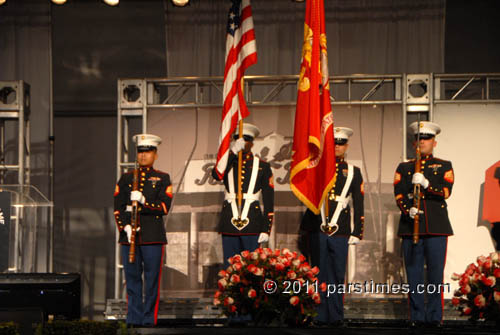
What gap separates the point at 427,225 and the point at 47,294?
295 centimetres

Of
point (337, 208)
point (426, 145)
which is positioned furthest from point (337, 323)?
point (426, 145)

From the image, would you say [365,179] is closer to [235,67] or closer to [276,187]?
[276,187]

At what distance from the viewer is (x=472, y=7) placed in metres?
8.34

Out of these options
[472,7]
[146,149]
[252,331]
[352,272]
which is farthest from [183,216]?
[472,7]

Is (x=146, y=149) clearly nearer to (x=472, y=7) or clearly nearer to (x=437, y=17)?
(x=437, y=17)

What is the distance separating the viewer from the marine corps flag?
17.9ft

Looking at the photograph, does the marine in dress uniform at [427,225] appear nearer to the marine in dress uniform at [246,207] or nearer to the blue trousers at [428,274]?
the blue trousers at [428,274]

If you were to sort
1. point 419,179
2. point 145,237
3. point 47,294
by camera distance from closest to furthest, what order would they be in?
point 47,294 < point 419,179 < point 145,237

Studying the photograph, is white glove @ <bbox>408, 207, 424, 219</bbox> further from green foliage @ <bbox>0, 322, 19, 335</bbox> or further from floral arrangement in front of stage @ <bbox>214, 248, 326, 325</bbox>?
green foliage @ <bbox>0, 322, 19, 335</bbox>

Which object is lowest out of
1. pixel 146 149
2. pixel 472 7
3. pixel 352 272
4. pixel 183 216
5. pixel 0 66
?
pixel 352 272

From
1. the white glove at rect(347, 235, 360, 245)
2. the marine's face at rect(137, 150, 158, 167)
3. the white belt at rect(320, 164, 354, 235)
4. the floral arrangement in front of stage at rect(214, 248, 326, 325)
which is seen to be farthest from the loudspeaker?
the white glove at rect(347, 235, 360, 245)

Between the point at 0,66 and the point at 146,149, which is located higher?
the point at 0,66

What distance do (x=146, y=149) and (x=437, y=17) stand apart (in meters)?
3.85

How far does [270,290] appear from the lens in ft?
14.2
